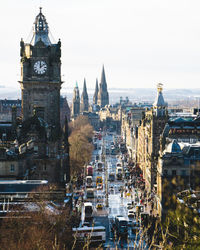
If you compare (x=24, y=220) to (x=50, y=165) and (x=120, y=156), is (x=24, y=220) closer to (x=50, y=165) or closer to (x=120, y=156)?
(x=50, y=165)

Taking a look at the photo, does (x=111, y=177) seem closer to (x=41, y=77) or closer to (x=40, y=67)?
(x=41, y=77)

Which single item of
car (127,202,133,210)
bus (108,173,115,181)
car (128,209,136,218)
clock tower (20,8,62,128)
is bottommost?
bus (108,173,115,181)

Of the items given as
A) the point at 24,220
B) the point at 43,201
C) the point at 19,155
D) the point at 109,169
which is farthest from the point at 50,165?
the point at 109,169

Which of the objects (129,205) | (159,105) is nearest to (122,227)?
(129,205)

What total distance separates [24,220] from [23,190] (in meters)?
9.58

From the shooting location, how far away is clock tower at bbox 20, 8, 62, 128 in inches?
3103

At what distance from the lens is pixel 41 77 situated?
3113 inches

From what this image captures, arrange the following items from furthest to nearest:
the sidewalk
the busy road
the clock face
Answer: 1. the clock face
2. the sidewalk
3. the busy road

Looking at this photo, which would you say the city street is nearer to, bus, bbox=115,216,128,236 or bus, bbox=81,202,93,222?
bus, bbox=115,216,128,236

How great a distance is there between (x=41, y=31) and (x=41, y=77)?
853 centimetres

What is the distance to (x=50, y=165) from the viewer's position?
7575cm

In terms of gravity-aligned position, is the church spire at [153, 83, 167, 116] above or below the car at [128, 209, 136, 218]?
above

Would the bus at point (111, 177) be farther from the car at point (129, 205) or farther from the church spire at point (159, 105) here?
the car at point (129, 205)

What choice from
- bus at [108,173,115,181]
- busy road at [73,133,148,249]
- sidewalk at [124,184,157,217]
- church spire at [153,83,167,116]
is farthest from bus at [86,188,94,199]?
church spire at [153,83,167,116]
